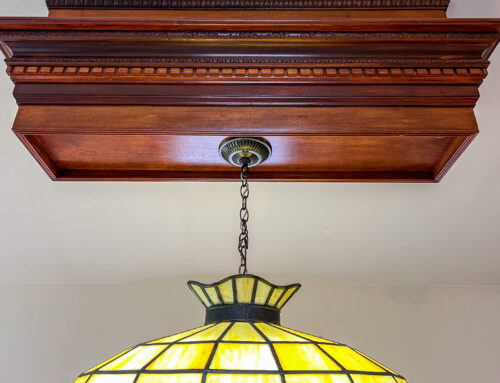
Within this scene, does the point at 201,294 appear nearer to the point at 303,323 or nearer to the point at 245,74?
the point at 245,74

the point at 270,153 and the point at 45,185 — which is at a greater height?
the point at 45,185

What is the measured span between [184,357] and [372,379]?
0.25 m

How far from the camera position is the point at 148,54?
0.95m

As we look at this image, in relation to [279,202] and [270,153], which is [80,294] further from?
[270,153]

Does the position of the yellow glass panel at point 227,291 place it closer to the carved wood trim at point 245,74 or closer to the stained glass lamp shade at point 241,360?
the stained glass lamp shade at point 241,360

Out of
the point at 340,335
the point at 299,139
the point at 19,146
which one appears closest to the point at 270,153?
the point at 299,139

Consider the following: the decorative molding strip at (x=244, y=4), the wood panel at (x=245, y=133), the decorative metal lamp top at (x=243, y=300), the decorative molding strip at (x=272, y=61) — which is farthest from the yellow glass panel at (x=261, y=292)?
the decorative molding strip at (x=244, y=4)

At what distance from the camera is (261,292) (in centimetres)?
76

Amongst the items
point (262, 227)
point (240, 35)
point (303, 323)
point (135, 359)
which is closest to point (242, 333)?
point (135, 359)

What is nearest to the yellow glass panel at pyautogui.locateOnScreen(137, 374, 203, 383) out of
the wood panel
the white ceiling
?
the wood panel

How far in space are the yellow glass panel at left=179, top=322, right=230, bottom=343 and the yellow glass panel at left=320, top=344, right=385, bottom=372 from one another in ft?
0.47

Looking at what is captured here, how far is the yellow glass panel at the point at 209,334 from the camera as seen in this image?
62cm

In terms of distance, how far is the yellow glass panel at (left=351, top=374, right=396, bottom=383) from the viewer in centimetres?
58

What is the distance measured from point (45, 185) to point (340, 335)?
1.33 meters
